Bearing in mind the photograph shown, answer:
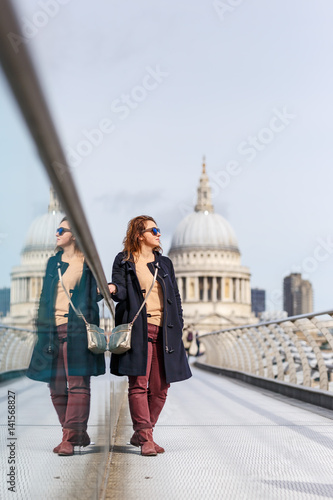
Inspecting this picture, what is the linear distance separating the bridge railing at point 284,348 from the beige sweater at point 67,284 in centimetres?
561

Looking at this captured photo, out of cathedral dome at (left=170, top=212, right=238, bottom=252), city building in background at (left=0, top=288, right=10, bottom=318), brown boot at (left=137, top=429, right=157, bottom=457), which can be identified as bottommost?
brown boot at (left=137, top=429, right=157, bottom=457)

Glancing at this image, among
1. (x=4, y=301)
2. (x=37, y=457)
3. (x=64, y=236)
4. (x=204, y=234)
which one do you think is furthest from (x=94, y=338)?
(x=204, y=234)

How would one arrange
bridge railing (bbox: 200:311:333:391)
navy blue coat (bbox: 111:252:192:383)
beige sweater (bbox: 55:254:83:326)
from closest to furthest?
beige sweater (bbox: 55:254:83:326) < navy blue coat (bbox: 111:252:192:383) < bridge railing (bbox: 200:311:333:391)

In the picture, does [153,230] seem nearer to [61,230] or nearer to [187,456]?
[187,456]

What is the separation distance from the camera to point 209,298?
12288 cm

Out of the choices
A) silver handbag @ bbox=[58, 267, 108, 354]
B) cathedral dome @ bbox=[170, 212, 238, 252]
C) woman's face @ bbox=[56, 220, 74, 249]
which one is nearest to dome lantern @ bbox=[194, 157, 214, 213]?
cathedral dome @ bbox=[170, 212, 238, 252]

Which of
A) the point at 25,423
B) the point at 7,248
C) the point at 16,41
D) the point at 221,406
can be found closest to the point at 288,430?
the point at 221,406

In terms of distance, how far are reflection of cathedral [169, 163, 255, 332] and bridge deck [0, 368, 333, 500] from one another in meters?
107

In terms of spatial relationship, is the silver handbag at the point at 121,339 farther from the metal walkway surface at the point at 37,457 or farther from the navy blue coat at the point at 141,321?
the metal walkway surface at the point at 37,457

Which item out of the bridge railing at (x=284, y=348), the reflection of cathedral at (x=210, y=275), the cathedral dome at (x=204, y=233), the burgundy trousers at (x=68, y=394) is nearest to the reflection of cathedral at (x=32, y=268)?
the burgundy trousers at (x=68, y=394)

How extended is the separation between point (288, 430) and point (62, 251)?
4.57m

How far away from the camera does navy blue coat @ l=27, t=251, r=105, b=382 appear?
2053 millimetres

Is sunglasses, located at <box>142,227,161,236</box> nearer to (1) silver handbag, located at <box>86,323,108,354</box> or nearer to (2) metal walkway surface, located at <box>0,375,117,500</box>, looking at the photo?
(1) silver handbag, located at <box>86,323,108,354</box>

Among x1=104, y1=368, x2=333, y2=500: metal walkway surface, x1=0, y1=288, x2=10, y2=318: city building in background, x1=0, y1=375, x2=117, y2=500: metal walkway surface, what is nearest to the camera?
x1=0, y1=288, x2=10, y2=318: city building in background
